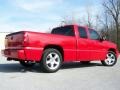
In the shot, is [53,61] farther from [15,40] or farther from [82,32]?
[82,32]

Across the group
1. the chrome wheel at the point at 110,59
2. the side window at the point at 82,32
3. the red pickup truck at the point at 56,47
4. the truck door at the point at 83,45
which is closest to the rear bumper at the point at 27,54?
the red pickup truck at the point at 56,47

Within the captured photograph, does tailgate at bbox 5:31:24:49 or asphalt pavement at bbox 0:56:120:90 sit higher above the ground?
tailgate at bbox 5:31:24:49

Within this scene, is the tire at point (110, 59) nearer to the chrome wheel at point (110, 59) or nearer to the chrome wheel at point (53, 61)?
the chrome wheel at point (110, 59)

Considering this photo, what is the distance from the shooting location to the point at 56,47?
10.8m

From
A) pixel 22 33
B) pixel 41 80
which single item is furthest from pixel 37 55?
pixel 41 80

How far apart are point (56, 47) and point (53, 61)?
58cm

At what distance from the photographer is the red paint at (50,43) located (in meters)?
9.85

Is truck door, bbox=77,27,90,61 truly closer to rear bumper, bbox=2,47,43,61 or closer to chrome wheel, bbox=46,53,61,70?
chrome wheel, bbox=46,53,61,70

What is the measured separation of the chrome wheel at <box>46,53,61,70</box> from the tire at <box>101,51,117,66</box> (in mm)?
3140

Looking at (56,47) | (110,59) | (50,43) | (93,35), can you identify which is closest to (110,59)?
(110,59)

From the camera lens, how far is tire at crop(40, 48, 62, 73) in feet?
33.6

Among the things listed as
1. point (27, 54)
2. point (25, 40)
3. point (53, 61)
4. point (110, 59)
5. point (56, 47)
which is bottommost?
point (110, 59)

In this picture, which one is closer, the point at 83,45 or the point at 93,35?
the point at 83,45

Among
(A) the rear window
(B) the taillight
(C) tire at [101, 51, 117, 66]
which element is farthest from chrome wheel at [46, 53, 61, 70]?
(C) tire at [101, 51, 117, 66]
